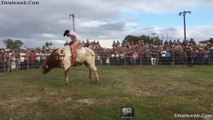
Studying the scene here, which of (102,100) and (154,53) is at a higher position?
(154,53)

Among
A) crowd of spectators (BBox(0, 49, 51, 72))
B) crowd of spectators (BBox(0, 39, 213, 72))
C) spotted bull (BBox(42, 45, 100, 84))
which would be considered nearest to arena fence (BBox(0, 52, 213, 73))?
crowd of spectators (BBox(0, 39, 213, 72))

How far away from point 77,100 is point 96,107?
1.23 metres

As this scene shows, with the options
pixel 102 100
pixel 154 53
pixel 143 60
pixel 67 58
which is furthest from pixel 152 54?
pixel 102 100

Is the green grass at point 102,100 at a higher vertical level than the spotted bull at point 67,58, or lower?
lower

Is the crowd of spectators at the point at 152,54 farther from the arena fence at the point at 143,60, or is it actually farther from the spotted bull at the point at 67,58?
the spotted bull at the point at 67,58

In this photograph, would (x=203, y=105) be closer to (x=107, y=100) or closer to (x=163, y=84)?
(x=107, y=100)

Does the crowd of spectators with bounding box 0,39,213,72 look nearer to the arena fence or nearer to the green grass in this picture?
the arena fence

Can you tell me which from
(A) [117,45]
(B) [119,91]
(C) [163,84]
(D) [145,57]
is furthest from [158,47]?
(B) [119,91]

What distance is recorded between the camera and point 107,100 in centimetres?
1339

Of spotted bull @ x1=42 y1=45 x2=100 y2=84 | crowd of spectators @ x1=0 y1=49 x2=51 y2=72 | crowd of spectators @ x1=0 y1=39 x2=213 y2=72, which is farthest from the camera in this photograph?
crowd of spectators @ x1=0 y1=39 x2=213 y2=72

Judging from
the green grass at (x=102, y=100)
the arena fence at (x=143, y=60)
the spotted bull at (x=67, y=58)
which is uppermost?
the spotted bull at (x=67, y=58)

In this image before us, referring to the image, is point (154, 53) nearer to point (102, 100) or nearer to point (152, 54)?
point (152, 54)

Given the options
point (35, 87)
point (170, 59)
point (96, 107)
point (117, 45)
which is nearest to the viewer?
point (96, 107)

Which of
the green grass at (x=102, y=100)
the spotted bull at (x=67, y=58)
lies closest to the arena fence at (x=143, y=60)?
the green grass at (x=102, y=100)
